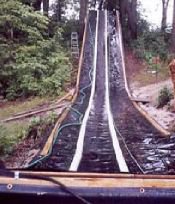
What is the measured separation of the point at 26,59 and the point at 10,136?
9.03 meters

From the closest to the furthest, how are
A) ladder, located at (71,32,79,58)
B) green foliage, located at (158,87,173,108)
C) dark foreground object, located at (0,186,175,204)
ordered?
dark foreground object, located at (0,186,175,204) < green foliage, located at (158,87,173,108) < ladder, located at (71,32,79,58)

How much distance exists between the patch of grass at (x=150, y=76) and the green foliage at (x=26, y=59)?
9.79 feet

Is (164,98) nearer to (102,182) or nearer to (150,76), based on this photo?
(150,76)

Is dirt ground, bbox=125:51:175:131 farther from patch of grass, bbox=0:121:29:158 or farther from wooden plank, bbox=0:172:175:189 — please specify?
wooden plank, bbox=0:172:175:189

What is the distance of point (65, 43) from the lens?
78.7 feet

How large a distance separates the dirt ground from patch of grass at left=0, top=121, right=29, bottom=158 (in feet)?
9.90

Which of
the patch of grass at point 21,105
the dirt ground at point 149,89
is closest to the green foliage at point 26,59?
the patch of grass at point 21,105

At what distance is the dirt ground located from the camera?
11143mm

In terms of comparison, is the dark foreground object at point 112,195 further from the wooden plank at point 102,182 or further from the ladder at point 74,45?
the ladder at point 74,45

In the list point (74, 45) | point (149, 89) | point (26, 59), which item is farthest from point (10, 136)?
point (74, 45)

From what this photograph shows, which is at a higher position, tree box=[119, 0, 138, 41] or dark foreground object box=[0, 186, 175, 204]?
tree box=[119, 0, 138, 41]

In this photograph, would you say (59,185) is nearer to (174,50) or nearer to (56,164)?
(56,164)

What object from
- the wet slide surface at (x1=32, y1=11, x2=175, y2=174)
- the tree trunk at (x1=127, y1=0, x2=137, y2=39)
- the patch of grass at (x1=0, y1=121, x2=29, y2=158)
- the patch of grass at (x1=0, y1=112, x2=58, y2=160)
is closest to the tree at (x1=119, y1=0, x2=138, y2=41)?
the tree trunk at (x1=127, y1=0, x2=137, y2=39)

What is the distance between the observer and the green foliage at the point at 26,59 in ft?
54.0
